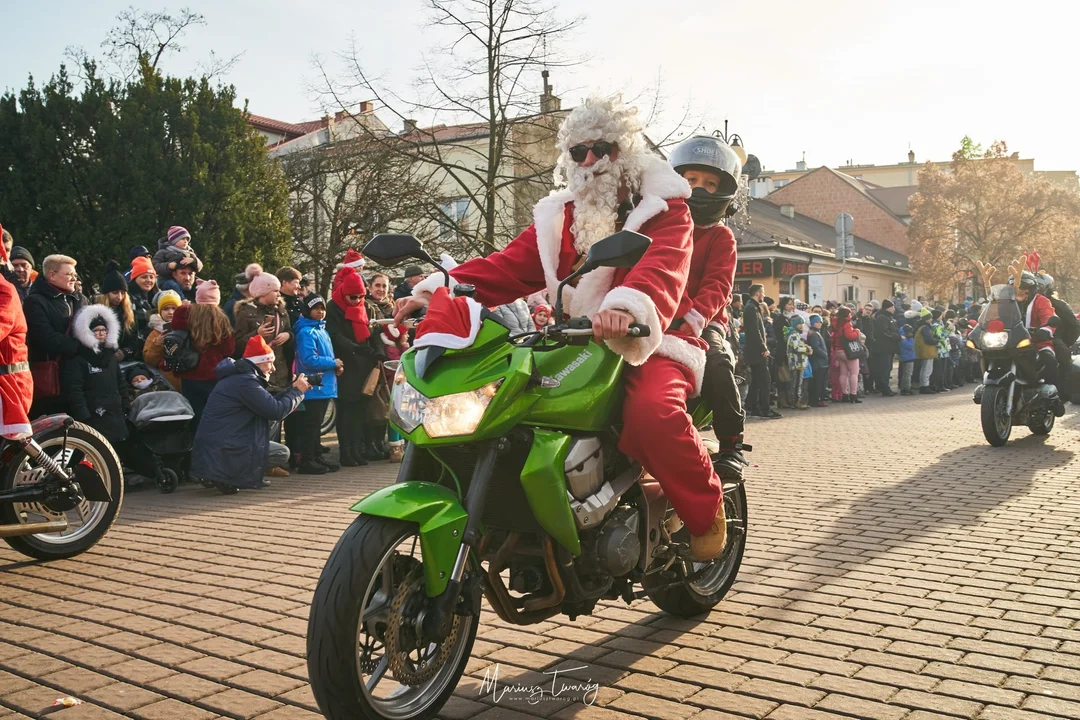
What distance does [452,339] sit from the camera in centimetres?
354

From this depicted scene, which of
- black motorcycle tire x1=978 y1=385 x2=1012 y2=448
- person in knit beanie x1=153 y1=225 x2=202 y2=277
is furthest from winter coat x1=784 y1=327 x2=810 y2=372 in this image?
person in knit beanie x1=153 y1=225 x2=202 y2=277

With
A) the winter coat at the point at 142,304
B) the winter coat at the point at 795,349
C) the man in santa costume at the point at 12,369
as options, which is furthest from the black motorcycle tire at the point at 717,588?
the winter coat at the point at 795,349

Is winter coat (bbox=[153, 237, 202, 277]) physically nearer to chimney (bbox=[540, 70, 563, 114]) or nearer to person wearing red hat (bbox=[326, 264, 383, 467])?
person wearing red hat (bbox=[326, 264, 383, 467])

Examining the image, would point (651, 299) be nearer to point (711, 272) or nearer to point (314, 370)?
point (711, 272)

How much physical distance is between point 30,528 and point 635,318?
420 centimetres

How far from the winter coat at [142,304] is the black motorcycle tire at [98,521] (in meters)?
3.94

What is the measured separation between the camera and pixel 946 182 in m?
58.2

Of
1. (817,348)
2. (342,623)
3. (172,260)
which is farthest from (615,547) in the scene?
(817,348)

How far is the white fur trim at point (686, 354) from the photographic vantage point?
425 cm

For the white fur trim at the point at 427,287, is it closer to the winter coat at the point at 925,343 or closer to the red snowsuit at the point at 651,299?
the red snowsuit at the point at 651,299

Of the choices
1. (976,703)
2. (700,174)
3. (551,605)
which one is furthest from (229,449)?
(976,703)

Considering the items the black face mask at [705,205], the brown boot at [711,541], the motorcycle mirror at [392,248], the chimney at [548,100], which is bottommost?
the brown boot at [711,541]

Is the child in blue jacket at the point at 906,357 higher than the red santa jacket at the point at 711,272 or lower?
lower

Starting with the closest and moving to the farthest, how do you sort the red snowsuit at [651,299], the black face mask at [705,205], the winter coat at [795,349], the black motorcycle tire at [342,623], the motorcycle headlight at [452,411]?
1. the black motorcycle tire at [342,623]
2. the motorcycle headlight at [452,411]
3. the red snowsuit at [651,299]
4. the black face mask at [705,205]
5. the winter coat at [795,349]
